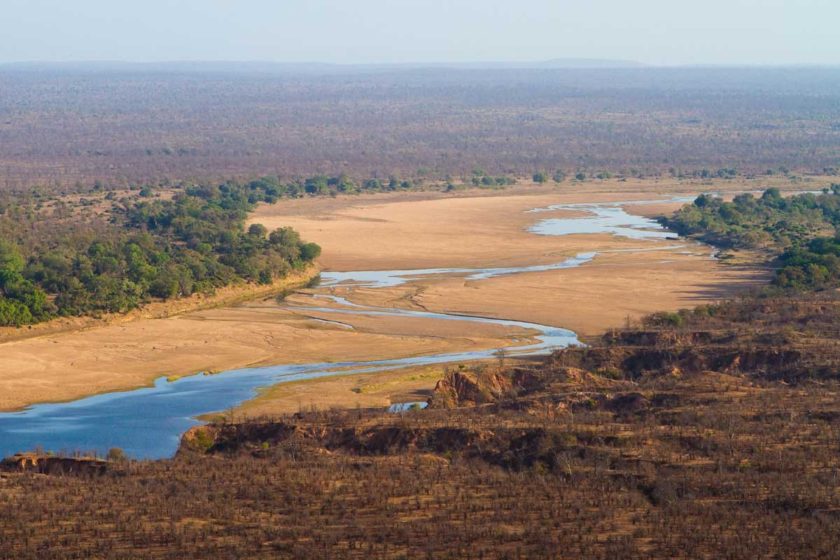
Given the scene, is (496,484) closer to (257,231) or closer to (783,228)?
(257,231)

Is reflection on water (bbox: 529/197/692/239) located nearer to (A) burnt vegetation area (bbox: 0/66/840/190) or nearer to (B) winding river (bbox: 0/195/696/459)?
(B) winding river (bbox: 0/195/696/459)

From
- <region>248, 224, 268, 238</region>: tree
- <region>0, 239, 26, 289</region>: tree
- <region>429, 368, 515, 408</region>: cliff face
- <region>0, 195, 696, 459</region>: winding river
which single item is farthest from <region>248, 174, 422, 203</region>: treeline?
<region>429, 368, 515, 408</region>: cliff face

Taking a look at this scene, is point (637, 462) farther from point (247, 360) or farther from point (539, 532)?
point (247, 360)

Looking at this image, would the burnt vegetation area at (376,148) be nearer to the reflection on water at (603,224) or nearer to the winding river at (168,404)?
the reflection on water at (603,224)

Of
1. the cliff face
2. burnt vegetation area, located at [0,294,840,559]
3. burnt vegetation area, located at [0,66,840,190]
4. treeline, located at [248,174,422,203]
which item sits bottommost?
burnt vegetation area, located at [0,66,840,190]

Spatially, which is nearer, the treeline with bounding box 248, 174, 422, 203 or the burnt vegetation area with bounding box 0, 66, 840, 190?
the treeline with bounding box 248, 174, 422, 203

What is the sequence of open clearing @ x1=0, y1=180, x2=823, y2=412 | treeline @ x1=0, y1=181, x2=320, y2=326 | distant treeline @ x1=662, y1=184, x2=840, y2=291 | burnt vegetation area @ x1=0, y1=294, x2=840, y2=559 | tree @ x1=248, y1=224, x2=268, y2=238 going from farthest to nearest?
1. tree @ x1=248, y1=224, x2=268, y2=238
2. distant treeline @ x1=662, y1=184, x2=840, y2=291
3. treeline @ x1=0, y1=181, x2=320, y2=326
4. open clearing @ x1=0, y1=180, x2=823, y2=412
5. burnt vegetation area @ x1=0, y1=294, x2=840, y2=559
